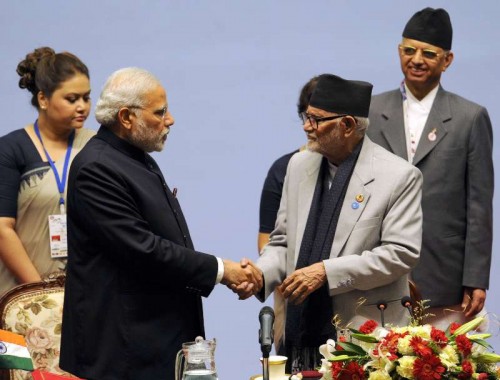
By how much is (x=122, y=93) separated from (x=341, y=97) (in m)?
0.68

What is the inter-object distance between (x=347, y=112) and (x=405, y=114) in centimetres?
86

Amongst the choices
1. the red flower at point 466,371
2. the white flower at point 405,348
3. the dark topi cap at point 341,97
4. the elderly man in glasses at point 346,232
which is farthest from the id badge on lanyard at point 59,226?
the red flower at point 466,371

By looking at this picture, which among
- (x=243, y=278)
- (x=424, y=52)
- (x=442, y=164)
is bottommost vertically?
(x=243, y=278)

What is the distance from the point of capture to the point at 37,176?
4602 millimetres

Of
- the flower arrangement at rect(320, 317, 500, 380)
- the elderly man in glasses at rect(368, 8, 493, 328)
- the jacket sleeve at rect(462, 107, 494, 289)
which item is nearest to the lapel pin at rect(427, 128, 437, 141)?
the elderly man in glasses at rect(368, 8, 493, 328)

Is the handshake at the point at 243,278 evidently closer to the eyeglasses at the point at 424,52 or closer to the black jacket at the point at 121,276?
the black jacket at the point at 121,276

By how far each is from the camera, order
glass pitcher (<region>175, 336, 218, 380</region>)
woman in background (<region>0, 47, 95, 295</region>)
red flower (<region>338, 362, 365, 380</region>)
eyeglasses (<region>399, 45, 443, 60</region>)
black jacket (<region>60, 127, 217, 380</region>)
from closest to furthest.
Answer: red flower (<region>338, 362, 365, 380</region>) → glass pitcher (<region>175, 336, 218, 380</region>) → black jacket (<region>60, 127, 217, 380</region>) → woman in background (<region>0, 47, 95, 295</region>) → eyeglasses (<region>399, 45, 443, 60</region>)

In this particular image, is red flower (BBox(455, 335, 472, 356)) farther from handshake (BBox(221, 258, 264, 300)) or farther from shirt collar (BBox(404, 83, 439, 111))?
shirt collar (BBox(404, 83, 439, 111))

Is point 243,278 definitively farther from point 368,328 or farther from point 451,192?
point 451,192

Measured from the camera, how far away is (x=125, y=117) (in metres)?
3.78

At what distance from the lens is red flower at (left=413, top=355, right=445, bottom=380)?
2955 mm

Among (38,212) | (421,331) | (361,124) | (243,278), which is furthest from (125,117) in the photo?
(421,331)

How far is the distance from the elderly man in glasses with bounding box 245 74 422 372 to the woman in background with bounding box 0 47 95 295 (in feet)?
3.25

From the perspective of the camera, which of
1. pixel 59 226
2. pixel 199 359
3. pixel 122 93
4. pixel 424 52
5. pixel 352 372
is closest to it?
pixel 352 372
